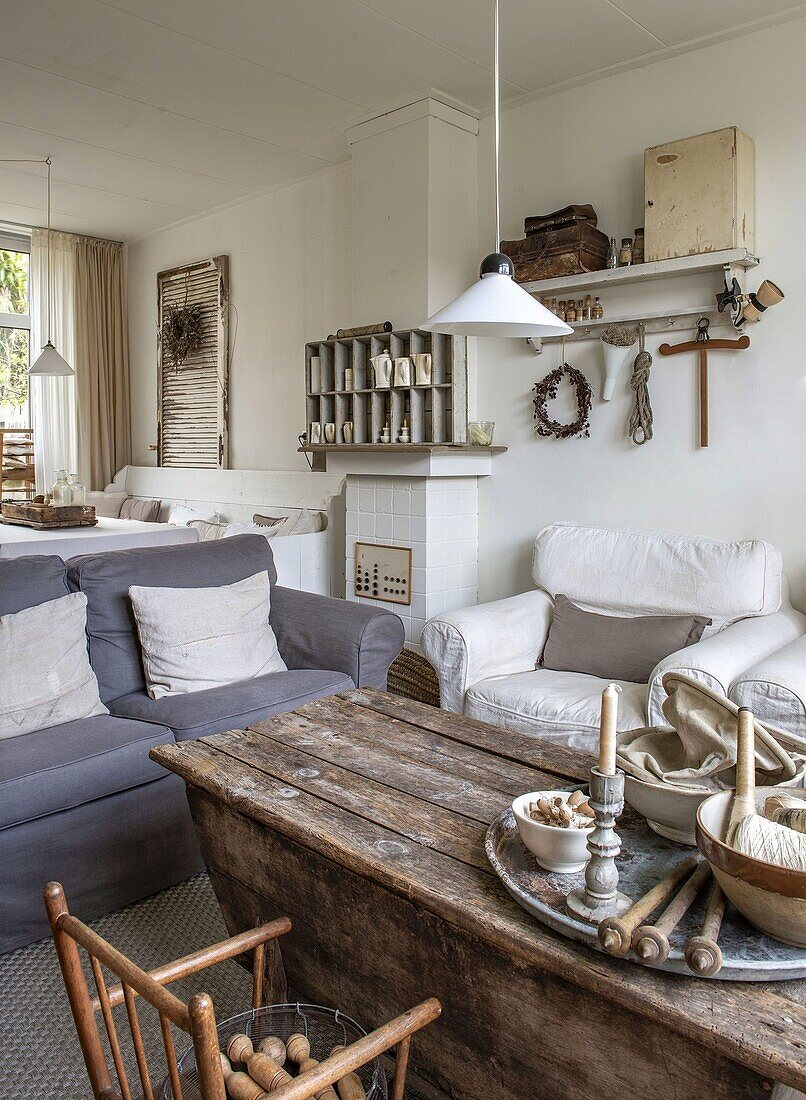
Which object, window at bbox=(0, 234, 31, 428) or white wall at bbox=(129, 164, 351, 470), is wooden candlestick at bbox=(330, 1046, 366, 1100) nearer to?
white wall at bbox=(129, 164, 351, 470)

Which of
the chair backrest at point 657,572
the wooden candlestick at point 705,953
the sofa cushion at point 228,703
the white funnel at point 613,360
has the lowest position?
the sofa cushion at point 228,703

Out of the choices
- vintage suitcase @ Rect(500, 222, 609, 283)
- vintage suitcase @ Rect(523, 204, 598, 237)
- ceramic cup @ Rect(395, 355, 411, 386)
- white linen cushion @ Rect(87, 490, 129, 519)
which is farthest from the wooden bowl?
white linen cushion @ Rect(87, 490, 129, 519)

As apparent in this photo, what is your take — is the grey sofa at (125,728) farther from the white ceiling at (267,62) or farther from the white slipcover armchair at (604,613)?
the white ceiling at (267,62)

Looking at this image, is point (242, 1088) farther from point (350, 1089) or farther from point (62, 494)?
point (62, 494)

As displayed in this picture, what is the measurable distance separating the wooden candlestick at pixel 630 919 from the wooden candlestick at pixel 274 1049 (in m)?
0.55

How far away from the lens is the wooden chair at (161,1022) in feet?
2.97

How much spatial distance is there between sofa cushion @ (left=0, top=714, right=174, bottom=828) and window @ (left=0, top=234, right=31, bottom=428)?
4617mm

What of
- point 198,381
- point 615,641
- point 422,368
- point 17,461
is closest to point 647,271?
point 422,368

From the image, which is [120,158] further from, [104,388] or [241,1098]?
[241,1098]

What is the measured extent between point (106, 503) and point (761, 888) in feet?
19.5

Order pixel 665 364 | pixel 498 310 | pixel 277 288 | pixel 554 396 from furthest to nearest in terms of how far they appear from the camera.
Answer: pixel 277 288 < pixel 554 396 < pixel 665 364 < pixel 498 310

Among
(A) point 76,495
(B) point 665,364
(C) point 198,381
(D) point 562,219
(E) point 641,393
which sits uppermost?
(D) point 562,219

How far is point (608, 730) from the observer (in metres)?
1.15

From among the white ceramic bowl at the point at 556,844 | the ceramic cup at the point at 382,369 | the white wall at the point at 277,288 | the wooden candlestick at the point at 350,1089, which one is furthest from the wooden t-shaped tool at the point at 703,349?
the wooden candlestick at the point at 350,1089
